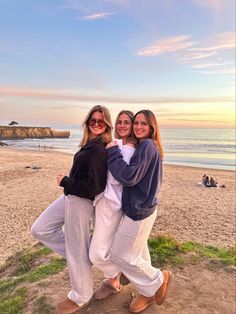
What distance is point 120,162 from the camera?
365 cm

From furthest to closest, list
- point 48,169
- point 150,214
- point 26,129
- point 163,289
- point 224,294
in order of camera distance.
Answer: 1. point 26,129
2. point 48,169
3. point 224,294
4. point 163,289
5. point 150,214

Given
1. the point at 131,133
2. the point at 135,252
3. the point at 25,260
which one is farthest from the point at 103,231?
the point at 25,260

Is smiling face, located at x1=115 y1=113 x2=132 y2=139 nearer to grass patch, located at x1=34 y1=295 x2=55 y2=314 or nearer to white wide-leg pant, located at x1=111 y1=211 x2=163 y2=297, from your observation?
white wide-leg pant, located at x1=111 y1=211 x2=163 y2=297

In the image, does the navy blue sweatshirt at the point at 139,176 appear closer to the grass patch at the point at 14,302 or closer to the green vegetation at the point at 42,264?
the green vegetation at the point at 42,264

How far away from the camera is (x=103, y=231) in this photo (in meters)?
3.90

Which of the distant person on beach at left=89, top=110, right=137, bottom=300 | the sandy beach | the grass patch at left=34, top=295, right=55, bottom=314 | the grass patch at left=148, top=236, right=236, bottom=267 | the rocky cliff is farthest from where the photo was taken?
the rocky cliff

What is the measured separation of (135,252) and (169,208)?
31.4 feet

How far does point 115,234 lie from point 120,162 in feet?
2.78

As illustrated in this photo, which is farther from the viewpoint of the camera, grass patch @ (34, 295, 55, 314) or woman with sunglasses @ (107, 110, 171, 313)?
grass patch @ (34, 295, 55, 314)

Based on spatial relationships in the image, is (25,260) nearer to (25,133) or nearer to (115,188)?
(115,188)

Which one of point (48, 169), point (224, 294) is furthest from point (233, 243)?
point (48, 169)

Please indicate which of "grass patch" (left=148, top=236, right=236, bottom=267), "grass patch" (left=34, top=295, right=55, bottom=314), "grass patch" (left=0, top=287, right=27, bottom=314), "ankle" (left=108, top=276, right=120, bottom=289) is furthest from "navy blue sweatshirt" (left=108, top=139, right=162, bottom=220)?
"grass patch" (left=148, top=236, right=236, bottom=267)

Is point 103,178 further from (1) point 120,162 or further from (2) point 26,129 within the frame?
(2) point 26,129

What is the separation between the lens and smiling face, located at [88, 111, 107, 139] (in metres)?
3.86
